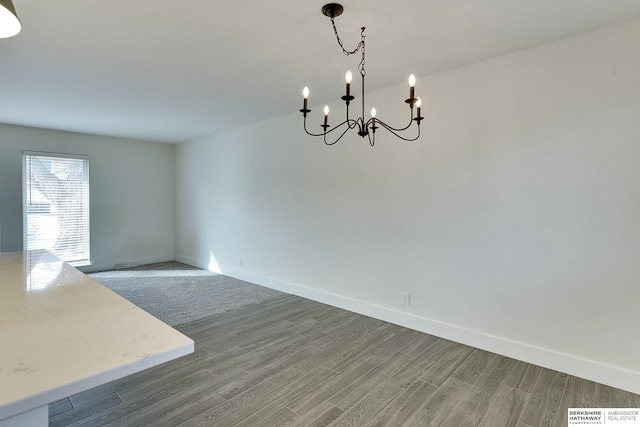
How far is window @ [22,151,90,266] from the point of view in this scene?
505 cm

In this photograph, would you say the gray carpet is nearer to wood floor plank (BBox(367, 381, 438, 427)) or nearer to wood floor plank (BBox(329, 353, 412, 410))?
wood floor plank (BBox(329, 353, 412, 410))

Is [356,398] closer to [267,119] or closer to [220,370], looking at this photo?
[220,370]

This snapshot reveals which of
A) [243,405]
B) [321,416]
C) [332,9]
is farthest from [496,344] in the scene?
[332,9]

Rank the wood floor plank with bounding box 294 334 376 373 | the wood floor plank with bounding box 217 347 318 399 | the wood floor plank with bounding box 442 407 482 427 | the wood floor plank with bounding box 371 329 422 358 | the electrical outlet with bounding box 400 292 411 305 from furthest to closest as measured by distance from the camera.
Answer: the electrical outlet with bounding box 400 292 411 305
the wood floor plank with bounding box 371 329 422 358
the wood floor plank with bounding box 294 334 376 373
the wood floor plank with bounding box 217 347 318 399
the wood floor plank with bounding box 442 407 482 427

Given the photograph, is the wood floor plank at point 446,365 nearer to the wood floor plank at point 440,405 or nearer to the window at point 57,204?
the wood floor plank at point 440,405

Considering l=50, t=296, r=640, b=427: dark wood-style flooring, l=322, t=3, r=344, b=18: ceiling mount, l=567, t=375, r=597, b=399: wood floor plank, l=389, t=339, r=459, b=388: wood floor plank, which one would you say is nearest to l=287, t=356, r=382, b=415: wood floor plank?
l=50, t=296, r=640, b=427: dark wood-style flooring

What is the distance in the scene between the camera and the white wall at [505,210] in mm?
2234

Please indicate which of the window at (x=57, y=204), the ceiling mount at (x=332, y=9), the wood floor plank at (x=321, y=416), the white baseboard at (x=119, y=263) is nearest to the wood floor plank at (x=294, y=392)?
the wood floor plank at (x=321, y=416)

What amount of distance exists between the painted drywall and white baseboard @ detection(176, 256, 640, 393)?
372cm

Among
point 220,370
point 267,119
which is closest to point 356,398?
point 220,370

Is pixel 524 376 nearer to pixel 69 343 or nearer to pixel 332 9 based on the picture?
pixel 69 343

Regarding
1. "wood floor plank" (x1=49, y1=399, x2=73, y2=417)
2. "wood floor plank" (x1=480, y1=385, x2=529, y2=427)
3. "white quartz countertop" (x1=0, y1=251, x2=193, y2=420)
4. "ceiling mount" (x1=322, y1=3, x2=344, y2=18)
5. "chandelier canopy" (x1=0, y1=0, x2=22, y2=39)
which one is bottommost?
"wood floor plank" (x1=49, y1=399, x2=73, y2=417)

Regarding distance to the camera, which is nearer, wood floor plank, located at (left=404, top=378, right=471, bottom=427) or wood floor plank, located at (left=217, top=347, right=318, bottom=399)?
wood floor plank, located at (left=404, top=378, right=471, bottom=427)

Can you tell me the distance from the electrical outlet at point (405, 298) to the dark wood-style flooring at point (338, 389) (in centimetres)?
35
